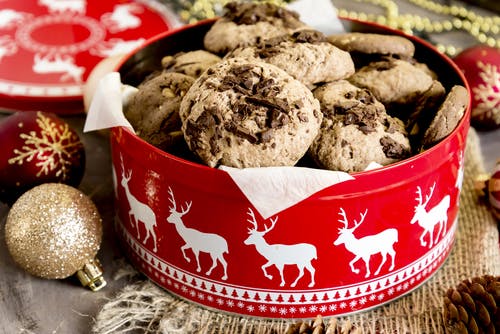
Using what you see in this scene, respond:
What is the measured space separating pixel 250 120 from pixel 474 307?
1.50ft

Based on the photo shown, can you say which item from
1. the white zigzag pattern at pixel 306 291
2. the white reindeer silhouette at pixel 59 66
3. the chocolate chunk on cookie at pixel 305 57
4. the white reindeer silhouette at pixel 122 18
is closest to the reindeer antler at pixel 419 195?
the white zigzag pattern at pixel 306 291

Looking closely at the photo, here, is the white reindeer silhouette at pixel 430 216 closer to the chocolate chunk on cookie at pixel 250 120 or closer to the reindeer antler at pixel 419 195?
the reindeer antler at pixel 419 195

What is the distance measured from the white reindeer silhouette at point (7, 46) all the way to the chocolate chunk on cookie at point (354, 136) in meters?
1.07

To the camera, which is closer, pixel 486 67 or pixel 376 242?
pixel 376 242

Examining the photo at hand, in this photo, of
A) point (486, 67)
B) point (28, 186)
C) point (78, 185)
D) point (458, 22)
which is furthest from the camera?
point (458, 22)

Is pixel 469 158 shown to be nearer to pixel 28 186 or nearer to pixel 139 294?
pixel 139 294

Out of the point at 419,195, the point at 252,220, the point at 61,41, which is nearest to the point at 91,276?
the point at 252,220

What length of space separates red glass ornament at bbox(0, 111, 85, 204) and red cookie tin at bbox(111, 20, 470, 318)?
182 millimetres

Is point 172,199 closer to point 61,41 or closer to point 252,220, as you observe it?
point 252,220

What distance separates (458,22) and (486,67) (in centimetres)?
45

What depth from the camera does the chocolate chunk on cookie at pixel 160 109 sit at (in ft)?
3.85

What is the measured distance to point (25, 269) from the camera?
3.96 feet

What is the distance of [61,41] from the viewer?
75.2 inches

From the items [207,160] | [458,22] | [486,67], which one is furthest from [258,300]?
[458,22]
